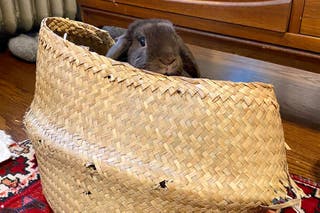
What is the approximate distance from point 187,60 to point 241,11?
0.20 metres

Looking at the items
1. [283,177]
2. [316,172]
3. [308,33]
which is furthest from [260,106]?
[316,172]

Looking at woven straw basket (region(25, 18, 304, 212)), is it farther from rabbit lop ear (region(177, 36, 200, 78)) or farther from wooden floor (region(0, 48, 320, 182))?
wooden floor (region(0, 48, 320, 182))

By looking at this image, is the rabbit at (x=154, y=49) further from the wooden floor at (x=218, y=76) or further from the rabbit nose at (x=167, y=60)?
the wooden floor at (x=218, y=76)

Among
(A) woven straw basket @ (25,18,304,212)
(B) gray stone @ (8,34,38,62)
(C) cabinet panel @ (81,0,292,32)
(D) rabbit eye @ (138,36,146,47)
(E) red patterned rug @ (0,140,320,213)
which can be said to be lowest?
(E) red patterned rug @ (0,140,320,213)

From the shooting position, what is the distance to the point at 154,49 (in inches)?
38.5

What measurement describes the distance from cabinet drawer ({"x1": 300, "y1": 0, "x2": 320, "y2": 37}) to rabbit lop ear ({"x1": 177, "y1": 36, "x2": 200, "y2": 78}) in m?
0.29

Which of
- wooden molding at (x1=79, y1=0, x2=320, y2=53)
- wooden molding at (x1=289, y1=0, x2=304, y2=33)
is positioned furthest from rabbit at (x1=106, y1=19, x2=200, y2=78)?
wooden molding at (x1=289, y1=0, x2=304, y2=33)

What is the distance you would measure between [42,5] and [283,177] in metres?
1.76

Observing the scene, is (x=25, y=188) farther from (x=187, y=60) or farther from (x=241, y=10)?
(x=241, y=10)

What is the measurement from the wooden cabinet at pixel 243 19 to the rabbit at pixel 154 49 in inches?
6.5

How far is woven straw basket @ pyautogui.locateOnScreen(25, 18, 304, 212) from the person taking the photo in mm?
686

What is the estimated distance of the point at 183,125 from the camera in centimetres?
68

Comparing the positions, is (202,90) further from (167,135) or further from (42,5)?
(42,5)

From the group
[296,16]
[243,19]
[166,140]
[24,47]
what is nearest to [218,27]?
[243,19]
